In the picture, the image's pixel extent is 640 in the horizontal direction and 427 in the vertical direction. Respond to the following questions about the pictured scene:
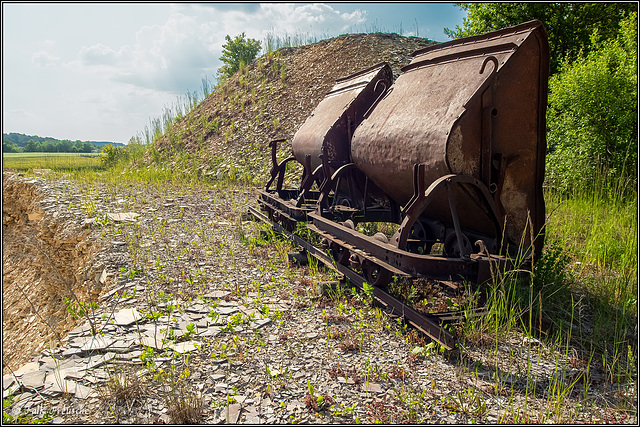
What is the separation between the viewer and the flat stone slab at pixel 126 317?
13.2 ft

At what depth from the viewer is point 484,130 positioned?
3760 mm

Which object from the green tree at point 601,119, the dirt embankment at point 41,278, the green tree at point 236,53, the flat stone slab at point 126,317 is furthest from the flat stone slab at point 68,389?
the green tree at point 236,53

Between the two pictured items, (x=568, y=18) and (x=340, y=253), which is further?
(x=568, y=18)

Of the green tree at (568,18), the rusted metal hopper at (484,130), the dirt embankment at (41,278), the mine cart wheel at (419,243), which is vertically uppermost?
the green tree at (568,18)

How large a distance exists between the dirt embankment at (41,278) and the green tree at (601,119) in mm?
8481

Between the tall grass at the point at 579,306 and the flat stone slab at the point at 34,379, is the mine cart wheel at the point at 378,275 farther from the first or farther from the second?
the flat stone slab at the point at 34,379

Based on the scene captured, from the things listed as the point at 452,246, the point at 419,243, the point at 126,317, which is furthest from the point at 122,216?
the point at 452,246

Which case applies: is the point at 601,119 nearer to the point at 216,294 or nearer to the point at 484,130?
the point at 484,130

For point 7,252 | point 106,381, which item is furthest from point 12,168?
point 106,381

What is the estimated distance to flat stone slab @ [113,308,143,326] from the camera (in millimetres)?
4022

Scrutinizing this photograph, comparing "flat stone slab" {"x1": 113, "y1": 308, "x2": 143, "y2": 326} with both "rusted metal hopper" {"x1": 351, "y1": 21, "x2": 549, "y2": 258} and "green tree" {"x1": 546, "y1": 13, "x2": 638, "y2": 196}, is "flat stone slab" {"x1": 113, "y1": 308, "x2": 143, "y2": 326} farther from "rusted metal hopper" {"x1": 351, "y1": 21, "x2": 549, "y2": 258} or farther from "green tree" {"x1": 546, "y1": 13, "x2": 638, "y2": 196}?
"green tree" {"x1": 546, "y1": 13, "x2": 638, "y2": 196}

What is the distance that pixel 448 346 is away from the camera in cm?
331

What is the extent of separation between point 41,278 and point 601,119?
1139 centimetres

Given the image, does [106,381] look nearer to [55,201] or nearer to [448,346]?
[448,346]
